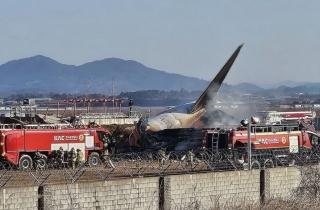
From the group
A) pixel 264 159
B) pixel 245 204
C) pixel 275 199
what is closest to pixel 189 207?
pixel 245 204

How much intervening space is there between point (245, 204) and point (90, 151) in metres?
17.6

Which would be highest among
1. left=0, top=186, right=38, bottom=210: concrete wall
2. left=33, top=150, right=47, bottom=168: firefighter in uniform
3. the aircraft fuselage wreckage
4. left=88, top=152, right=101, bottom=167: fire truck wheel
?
the aircraft fuselage wreckage

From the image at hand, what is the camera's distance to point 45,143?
40500mm

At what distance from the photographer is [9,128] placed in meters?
40.4

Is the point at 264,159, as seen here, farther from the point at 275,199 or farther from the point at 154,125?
the point at 154,125

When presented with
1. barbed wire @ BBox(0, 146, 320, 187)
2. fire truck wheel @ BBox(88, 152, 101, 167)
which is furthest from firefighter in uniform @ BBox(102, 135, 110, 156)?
barbed wire @ BBox(0, 146, 320, 187)

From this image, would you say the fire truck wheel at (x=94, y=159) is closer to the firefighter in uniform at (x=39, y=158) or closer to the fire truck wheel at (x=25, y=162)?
the firefighter in uniform at (x=39, y=158)

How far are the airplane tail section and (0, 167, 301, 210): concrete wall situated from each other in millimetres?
28455

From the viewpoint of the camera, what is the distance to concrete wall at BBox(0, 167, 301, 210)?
22.0 metres

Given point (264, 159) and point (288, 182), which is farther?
point (264, 159)

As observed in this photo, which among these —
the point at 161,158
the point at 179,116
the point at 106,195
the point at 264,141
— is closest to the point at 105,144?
the point at 161,158

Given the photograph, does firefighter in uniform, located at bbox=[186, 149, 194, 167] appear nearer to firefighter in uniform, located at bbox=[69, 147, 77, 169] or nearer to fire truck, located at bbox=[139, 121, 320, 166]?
fire truck, located at bbox=[139, 121, 320, 166]

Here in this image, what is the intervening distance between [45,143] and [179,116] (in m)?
17.9

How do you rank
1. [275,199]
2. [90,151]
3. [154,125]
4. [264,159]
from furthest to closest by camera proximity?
[154,125] → [90,151] → [264,159] → [275,199]
